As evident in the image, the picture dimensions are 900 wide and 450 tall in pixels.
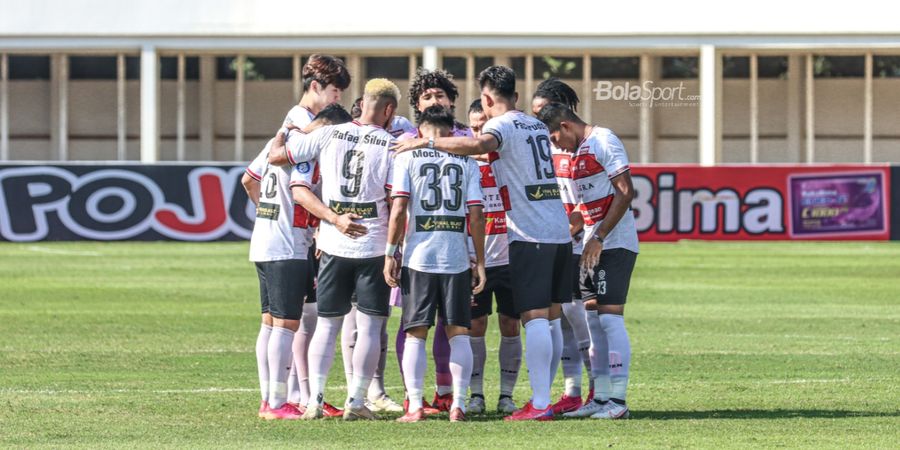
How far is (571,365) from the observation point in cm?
1032

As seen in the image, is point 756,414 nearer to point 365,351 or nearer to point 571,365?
point 571,365

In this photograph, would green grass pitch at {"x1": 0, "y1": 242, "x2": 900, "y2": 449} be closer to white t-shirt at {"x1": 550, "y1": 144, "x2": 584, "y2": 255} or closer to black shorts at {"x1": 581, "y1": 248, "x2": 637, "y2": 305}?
black shorts at {"x1": 581, "y1": 248, "x2": 637, "y2": 305}

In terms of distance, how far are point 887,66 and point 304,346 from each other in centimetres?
3425

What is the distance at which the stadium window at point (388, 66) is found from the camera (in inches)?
1628

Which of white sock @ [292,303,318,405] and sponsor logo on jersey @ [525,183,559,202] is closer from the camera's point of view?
sponsor logo on jersey @ [525,183,559,202]

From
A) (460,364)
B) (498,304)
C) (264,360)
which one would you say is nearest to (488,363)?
(498,304)

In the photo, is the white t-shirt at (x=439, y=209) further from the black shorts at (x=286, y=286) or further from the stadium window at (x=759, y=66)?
the stadium window at (x=759, y=66)

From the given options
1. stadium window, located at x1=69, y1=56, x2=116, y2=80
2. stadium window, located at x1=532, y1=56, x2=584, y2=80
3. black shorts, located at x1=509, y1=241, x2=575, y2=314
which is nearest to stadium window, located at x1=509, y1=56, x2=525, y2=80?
stadium window, located at x1=532, y1=56, x2=584, y2=80

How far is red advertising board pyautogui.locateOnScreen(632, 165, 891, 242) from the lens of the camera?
91.0ft

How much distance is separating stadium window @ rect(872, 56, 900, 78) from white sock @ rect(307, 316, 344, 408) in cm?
3440

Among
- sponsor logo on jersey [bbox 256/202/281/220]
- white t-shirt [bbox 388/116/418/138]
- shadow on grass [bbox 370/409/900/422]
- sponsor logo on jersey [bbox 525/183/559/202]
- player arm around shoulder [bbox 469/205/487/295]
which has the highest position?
white t-shirt [bbox 388/116/418/138]

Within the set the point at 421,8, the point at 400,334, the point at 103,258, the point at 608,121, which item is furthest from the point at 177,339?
the point at 608,121

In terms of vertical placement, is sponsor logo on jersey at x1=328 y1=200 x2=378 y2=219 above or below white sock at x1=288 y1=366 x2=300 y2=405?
above

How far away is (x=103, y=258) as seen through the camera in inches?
973
